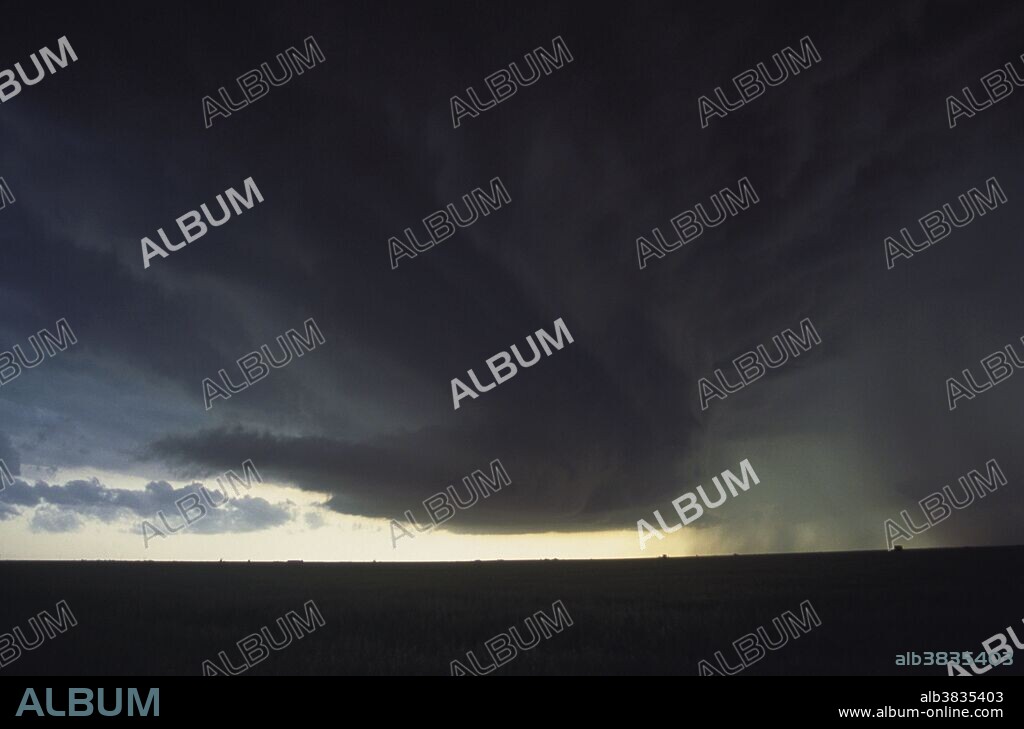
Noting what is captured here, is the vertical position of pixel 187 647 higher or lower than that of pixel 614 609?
higher

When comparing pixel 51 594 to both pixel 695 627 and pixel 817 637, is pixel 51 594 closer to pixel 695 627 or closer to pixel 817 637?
pixel 695 627

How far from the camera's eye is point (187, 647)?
31500 mm

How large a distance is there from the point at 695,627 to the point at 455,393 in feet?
67.7

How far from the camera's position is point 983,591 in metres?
53.6

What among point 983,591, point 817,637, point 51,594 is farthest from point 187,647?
point 983,591

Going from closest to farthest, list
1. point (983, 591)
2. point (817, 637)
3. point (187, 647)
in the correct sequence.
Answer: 1. point (187, 647)
2. point (817, 637)
3. point (983, 591)

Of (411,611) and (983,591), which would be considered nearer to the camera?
(411,611)
